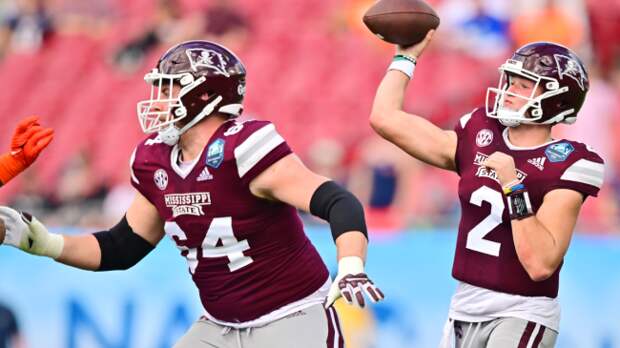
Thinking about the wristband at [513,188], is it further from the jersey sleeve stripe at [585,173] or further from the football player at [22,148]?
the football player at [22,148]

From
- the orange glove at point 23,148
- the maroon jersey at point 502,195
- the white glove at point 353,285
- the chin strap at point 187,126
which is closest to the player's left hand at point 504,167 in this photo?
the maroon jersey at point 502,195

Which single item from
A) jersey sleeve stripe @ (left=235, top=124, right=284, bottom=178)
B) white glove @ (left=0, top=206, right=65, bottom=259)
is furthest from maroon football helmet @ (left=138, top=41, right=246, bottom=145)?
white glove @ (left=0, top=206, right=65, bottom=259)

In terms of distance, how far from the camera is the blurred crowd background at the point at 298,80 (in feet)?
27.1

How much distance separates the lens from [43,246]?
448 cm

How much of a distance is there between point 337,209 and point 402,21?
3.24 feet

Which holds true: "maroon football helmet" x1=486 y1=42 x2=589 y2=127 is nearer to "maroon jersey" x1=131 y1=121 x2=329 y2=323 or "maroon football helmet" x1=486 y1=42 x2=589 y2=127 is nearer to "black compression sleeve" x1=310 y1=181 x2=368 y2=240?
"black compression sleeve" x1=310 y1=181 x2=368 y2=240

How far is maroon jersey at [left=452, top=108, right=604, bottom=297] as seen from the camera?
417 cm

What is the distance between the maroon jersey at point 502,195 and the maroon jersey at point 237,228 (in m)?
0.57

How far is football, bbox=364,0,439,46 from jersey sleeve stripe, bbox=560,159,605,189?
851 millimetres

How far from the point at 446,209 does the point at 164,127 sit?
3944 millimetres

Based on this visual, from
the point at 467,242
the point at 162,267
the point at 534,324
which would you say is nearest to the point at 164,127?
the point at 467,242

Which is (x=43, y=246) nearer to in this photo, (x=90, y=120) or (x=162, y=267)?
(x=162, y=267)

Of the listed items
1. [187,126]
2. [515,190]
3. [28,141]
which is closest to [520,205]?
[515,190]

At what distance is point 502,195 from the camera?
13.9ft
